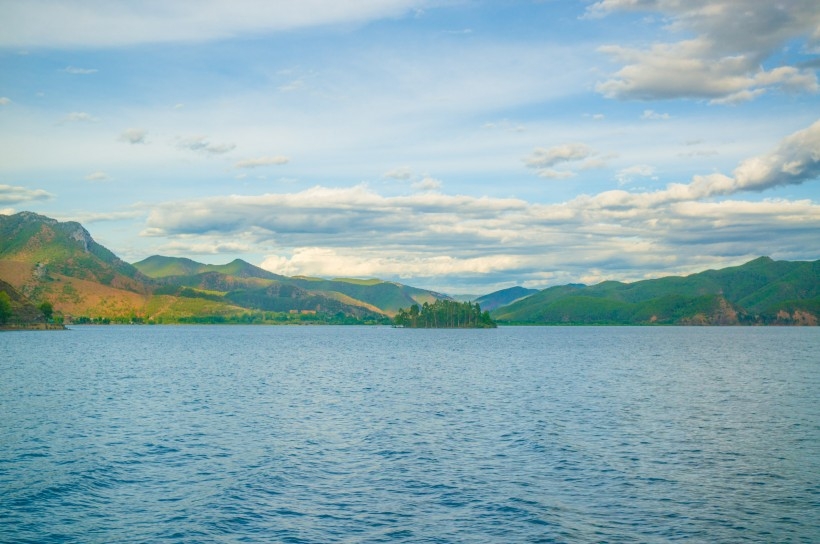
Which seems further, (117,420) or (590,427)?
(117,420)

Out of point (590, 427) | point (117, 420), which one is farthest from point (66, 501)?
point (590, 427)

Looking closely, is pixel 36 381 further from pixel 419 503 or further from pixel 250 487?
pixel 419 503

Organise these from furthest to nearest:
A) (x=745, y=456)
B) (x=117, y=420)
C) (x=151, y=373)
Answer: (x=151, y=373) < (x=117, y=420) < (x=745, y=456)

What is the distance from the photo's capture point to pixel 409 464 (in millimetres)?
55344

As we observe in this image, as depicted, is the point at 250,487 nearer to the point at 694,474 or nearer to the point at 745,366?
the point at 694,474

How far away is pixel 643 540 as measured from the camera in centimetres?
3653

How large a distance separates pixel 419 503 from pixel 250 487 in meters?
13.6

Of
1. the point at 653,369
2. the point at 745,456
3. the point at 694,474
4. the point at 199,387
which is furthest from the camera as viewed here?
the point at 653,369

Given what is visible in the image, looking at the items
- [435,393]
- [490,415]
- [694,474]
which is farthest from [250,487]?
[435,393]

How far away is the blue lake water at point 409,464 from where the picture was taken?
3931 cm

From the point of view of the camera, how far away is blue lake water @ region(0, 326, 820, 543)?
39.3 metres

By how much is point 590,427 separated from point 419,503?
1417 inches

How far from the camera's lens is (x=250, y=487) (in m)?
48.4

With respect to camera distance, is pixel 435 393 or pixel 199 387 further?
pixel 199 387
